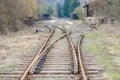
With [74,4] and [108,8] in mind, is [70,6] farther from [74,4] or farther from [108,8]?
[108,8]

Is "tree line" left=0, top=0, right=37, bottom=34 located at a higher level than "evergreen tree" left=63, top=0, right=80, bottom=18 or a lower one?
higher

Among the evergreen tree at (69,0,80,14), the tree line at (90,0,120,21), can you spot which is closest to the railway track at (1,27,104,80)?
the tree line at (90,0,120,21)

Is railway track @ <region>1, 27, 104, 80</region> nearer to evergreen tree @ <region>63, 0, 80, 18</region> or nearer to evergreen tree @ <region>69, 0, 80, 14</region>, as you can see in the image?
evergreen tree @ <region>69, 0, 80, 14</region>

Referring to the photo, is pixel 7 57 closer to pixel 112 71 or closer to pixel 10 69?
pixel 10 69

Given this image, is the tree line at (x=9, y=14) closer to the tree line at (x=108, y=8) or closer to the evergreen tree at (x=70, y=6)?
the tree line at (x=108, y=8)

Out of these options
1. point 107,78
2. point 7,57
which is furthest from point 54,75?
point 7,57

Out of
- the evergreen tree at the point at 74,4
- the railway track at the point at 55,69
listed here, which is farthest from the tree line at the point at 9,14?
the evergreen tree at the point at 74,4

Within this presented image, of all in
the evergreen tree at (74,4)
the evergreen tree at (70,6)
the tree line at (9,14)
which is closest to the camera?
the tree line at (9,14)

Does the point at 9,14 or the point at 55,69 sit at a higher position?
the point at 9,14

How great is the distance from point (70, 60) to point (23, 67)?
2.17 meters

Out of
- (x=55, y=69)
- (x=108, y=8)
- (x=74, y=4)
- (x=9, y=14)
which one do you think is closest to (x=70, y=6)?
(x=74, y=4)

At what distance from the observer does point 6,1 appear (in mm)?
29203

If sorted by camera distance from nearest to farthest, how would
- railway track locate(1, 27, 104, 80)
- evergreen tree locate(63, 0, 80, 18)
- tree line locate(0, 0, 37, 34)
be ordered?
railway track locate(1, 27, 104, 80), tree line locate(0, 0, 37, 34), evergreen tree locate(63, 0, 80, 18)

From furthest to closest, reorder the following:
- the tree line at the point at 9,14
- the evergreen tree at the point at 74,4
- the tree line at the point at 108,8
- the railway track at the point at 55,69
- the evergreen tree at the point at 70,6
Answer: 1. the evergreen tree at the point at 70,6
2. the evergreen tree at the point at 74,4
3. the tree line at the point at 108,8
4. the tree line at the point at 9,14
5. the railway track at the point at 55,69
